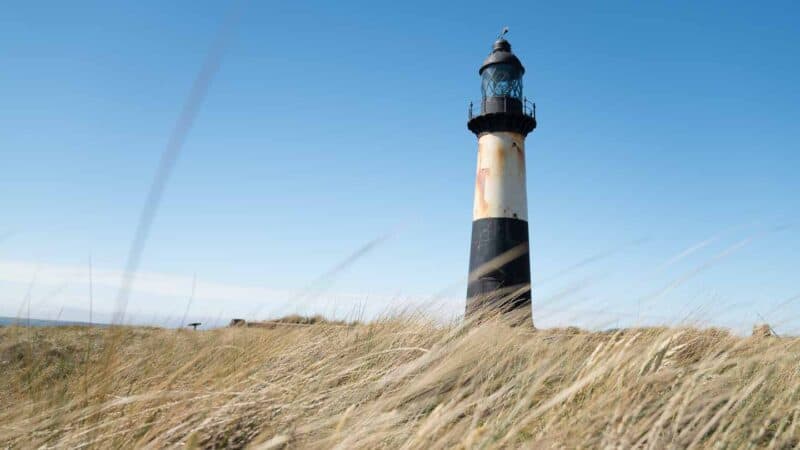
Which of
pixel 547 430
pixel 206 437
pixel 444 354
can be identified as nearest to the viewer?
pixel 547 430

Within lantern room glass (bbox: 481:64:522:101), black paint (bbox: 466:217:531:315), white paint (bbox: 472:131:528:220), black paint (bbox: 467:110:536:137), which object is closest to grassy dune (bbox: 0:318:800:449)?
black paint (bbox: 466:217:531:315)

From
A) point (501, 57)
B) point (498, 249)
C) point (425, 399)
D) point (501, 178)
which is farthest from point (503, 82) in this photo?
point (425, 399)

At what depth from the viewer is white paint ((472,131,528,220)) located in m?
10.0

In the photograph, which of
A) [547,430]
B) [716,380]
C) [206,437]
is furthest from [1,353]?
[716,380]

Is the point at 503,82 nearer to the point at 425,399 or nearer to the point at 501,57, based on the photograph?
the point at 501,57

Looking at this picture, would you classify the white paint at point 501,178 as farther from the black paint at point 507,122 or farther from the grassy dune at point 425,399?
the grassy dune at point 425,399

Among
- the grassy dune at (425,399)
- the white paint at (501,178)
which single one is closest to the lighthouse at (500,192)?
the white paint at (501,178)

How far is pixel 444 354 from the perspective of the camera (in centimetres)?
227

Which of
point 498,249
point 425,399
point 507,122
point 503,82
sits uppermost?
point 503,82

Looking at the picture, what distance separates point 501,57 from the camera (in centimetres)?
1158

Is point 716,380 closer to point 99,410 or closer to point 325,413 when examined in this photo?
point 325,413

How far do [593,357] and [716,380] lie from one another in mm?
420

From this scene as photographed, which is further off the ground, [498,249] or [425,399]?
[498,249]

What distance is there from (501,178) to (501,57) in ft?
11.4
